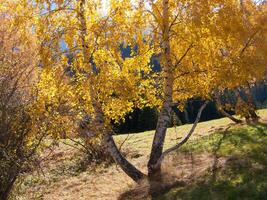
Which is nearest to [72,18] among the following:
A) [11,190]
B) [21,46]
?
[11,190]

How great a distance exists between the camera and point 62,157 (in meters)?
19.9

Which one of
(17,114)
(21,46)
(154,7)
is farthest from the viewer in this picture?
(21,46)

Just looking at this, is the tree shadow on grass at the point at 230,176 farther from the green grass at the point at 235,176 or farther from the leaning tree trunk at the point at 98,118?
the leaning tree trunk at the point at 98,118

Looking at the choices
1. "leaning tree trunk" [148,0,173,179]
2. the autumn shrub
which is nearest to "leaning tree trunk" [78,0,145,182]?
"leaning tree trunk" [148,0,173,179]

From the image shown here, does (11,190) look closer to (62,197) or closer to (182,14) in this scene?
(62,197)

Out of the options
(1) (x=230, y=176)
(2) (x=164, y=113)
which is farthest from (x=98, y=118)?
(1) (x=230, y=176)

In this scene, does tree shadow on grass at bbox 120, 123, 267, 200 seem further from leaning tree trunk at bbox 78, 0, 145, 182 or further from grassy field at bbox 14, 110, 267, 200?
leaning tree trunk at bbox 78, 0, 145, 182

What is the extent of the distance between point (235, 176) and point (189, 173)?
1.78 meters

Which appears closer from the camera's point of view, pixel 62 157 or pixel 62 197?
pixel 62 197

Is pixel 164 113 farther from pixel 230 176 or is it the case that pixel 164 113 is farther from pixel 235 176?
pixel 235 176

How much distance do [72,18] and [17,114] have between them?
3.31m

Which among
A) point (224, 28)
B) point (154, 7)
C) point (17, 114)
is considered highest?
point (154, 7)

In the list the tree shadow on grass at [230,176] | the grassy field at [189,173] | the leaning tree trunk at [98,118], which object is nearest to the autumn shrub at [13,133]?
the grassy field at [189,173]

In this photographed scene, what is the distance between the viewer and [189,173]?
11922 millimetres
